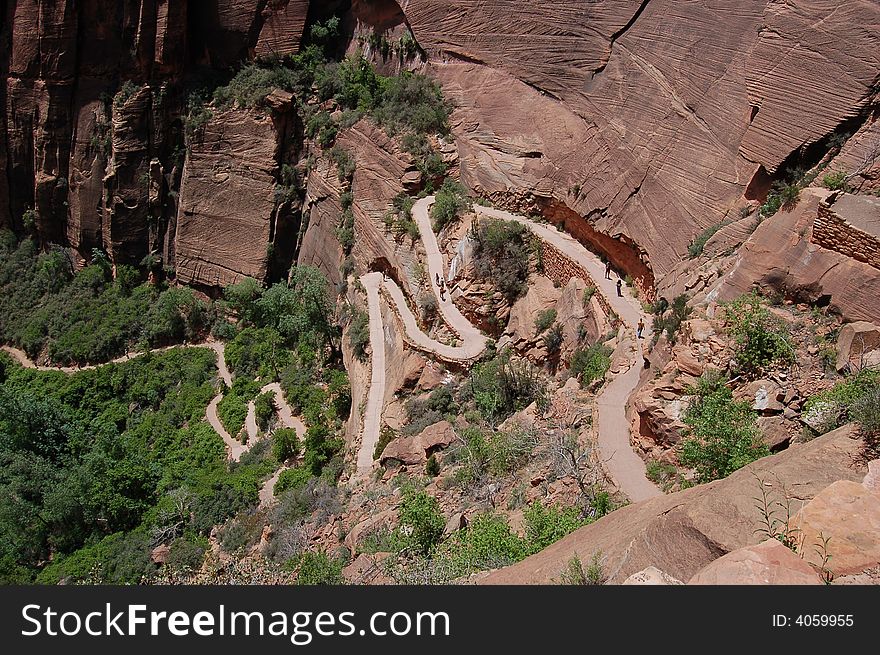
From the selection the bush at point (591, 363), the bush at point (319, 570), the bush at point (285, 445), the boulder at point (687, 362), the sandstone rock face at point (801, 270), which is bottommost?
the bush at point (285, 445)

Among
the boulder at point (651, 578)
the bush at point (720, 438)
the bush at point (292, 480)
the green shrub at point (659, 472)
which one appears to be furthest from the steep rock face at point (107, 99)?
the boulder at point (651, 578)

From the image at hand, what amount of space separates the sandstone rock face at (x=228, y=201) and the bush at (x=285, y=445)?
12526 mm

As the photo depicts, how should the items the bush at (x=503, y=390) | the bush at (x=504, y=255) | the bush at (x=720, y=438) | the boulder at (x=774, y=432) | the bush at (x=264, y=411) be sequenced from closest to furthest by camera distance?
the bush at (x=720, y=438), the boulder at (x=774, y=432), the bush at (x=503, y=390), the bush at (x=504, y=255), the bush at (x=264, y=411)

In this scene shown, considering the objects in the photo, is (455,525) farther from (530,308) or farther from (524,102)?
(524,102)

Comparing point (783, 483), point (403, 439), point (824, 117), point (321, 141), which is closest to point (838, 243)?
point (824, 117)

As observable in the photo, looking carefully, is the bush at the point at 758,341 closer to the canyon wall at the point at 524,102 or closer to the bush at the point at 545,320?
the canyon wall at the point at 524,102

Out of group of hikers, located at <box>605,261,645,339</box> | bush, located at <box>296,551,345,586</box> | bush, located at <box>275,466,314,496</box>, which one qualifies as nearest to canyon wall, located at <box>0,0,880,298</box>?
group of hikers, located at <box>605,261,645,339</box>

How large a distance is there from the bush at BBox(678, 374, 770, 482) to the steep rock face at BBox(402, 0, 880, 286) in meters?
7.52

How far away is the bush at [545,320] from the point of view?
19875mm

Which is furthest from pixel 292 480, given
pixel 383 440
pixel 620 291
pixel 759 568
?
pixel 759 568

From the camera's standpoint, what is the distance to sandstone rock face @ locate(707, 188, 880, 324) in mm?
12336

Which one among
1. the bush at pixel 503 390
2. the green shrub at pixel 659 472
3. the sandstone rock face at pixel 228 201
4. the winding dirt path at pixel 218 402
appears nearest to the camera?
the green shrub at pixel 659 472

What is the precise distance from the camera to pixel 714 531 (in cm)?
695

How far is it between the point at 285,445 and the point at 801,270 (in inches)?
669
